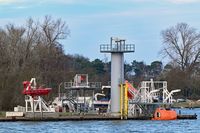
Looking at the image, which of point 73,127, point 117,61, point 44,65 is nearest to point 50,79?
point 44,65

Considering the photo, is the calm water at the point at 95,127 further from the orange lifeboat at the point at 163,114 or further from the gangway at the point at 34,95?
the gangway at the point at 34,95

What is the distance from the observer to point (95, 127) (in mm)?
75688

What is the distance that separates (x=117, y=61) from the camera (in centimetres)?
9256

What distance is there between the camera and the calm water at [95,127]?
70.8 metres

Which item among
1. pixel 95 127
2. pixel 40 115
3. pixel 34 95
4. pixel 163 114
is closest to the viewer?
pixel 95 127

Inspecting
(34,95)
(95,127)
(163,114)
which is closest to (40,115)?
(34,95)

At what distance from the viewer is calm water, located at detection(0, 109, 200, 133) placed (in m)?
70.8

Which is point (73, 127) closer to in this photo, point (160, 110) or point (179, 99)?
point (160, 110)

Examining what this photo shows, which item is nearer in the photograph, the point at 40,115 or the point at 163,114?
the point at 40,115

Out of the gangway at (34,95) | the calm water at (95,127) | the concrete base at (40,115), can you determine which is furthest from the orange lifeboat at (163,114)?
the gangway at (34,95)

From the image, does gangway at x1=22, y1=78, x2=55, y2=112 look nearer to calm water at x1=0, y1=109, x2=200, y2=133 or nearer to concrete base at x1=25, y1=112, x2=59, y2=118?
concrete base at x1=25, y1=112, x2=59, y2=118

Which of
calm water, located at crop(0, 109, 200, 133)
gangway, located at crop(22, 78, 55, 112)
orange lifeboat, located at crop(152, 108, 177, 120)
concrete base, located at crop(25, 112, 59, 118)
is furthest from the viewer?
orange lifeboat, located at crop(152, 108, 177, 120)

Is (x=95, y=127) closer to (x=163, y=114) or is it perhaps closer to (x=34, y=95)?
(x=34, y=95)

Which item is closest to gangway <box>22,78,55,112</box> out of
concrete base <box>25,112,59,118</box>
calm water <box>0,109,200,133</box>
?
concrete base <box>25,112,59,118</box>
